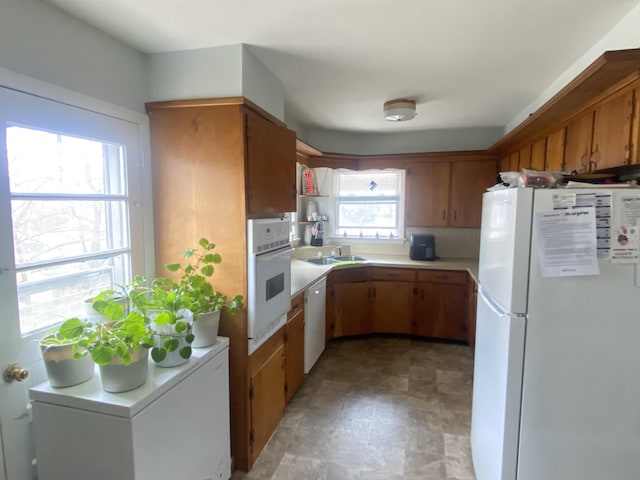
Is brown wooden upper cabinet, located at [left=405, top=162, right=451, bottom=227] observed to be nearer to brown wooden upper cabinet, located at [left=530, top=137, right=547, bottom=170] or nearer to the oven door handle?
brown wooden upper cabinet, located at [left=530, top=137, right=547, bottom=170]

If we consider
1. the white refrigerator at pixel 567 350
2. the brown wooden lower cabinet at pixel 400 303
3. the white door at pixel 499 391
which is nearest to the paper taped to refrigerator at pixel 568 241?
the white refrigerator at pixel 567 350

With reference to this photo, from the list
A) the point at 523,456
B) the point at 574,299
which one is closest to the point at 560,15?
the point at 574,299

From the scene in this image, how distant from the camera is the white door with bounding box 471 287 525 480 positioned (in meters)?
1.38

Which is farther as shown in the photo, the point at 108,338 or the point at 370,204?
the point at 370,204

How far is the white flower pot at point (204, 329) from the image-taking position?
171cm

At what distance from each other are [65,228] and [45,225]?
0.28 ft

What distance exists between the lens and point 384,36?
1.82 meters

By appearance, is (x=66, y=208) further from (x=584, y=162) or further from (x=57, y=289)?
(x=584, y=162)

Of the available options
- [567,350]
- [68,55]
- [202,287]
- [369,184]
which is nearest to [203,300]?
[202,287]

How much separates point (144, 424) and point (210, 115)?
148 cm

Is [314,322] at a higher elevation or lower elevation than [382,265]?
lower

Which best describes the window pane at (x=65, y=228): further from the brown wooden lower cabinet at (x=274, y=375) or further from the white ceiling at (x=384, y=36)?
the brown wooden lower cabinet at (x=274, y=375)

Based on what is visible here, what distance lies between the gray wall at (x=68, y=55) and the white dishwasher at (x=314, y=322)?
192 cm

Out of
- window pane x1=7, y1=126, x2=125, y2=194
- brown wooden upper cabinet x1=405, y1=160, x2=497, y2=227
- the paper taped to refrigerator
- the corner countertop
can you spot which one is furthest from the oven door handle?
brown wooden upper cabinet x1=405, y1=160, x2=497, y2=227
